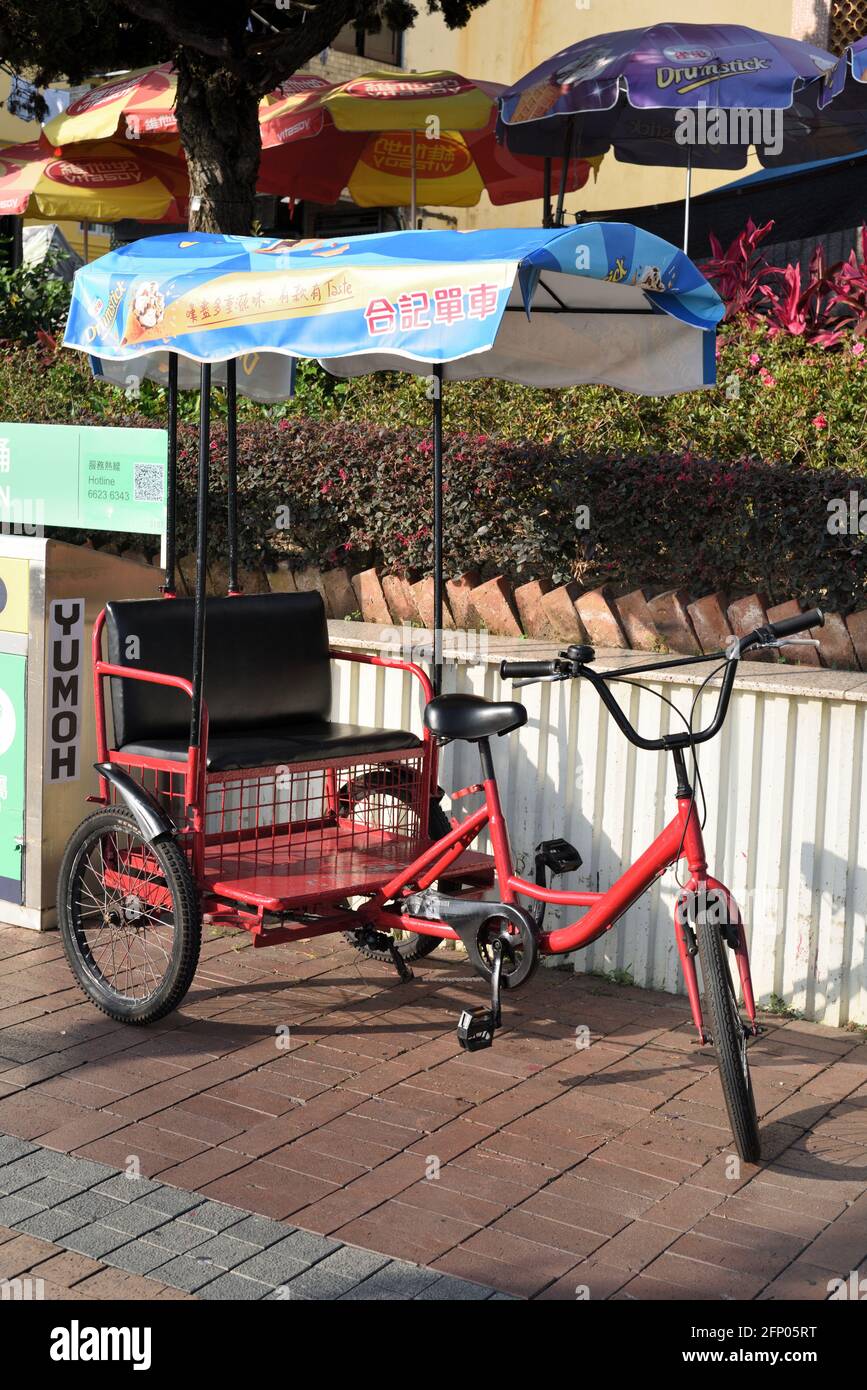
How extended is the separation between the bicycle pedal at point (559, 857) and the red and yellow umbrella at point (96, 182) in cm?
979

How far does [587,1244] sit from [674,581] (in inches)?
118

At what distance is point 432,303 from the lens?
4199 mm

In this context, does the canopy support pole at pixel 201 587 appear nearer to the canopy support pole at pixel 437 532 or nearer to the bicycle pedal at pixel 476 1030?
the canopy support pole at pixel 437 532

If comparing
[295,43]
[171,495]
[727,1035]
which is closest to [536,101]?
[295,43]

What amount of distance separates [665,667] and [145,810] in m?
1.68

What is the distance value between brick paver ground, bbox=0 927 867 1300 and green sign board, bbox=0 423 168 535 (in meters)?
1.78

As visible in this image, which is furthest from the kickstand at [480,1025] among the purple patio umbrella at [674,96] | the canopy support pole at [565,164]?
the canopy support pole at [565,164]

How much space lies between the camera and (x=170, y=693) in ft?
17.0

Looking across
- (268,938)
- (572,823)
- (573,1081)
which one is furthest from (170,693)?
(573,1081)

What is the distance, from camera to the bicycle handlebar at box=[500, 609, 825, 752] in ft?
12.9

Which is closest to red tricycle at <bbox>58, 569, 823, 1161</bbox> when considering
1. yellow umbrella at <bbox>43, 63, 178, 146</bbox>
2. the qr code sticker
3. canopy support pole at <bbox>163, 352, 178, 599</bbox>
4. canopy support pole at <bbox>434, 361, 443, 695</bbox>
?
canopy support pole at <bbox>434, 361, 443, 695</bbox>

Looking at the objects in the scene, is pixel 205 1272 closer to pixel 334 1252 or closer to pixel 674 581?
pixel 334 1252

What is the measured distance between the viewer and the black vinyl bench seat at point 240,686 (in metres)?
4.97
